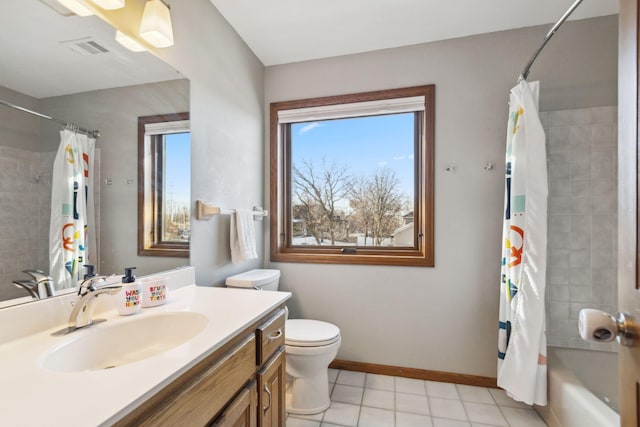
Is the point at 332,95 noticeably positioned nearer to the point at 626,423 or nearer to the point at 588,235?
the point at 588,235

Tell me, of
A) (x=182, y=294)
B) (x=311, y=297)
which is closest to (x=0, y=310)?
(x=182, y=294)

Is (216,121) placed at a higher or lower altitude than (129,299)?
higher

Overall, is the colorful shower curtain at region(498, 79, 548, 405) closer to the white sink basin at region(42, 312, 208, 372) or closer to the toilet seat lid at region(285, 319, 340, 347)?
the toilet seat lid at region(285, 319, 340, 347)

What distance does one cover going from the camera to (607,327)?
63 cm

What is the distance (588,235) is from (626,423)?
1.61 m

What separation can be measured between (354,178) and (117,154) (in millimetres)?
1578

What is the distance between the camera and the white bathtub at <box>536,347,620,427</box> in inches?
49.8

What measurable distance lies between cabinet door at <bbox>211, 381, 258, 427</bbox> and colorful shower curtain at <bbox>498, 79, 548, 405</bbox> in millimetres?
1408

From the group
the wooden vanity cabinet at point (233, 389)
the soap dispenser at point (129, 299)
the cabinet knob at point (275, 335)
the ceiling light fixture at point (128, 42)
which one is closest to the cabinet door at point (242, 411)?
the wooden vanity cabinet at point (233, 389)

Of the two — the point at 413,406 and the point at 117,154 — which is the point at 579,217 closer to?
the point at 413,406

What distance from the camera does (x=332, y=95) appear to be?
2.27 metres

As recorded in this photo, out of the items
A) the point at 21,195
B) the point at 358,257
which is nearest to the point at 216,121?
the point at 21,195

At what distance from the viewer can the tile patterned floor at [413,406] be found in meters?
1.63

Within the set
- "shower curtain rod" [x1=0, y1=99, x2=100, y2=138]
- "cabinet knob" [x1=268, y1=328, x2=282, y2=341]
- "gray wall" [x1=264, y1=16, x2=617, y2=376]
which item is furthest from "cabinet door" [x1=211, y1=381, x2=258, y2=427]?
"gray wall" [x1=264, y1=16, x2=617, y2=376]
